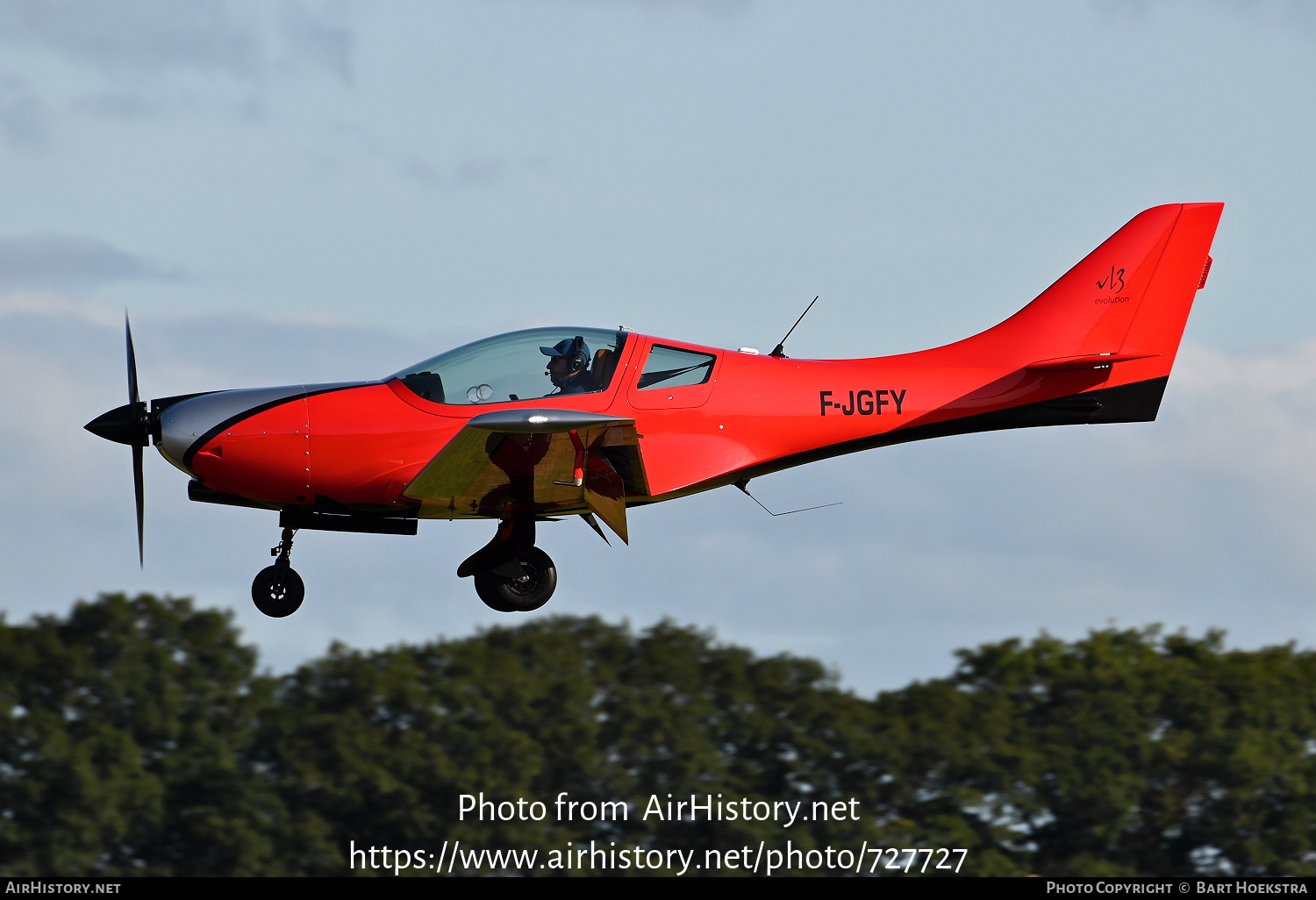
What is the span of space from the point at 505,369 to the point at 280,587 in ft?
9.52

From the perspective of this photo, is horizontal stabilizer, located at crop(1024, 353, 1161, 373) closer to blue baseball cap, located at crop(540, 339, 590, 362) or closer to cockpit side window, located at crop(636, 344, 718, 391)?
cockpit side window, located at crop(636, 344, 718, 391)

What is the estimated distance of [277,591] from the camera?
13.2 m

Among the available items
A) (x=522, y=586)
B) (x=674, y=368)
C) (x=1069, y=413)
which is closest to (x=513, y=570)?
(x=522, y=586)

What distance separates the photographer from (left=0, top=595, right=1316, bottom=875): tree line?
124ft

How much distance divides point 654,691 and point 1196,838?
15.2m

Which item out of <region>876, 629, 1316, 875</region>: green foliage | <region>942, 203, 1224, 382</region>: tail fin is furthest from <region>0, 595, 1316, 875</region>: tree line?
<region>942, 203, 1224, 382</region>: tail fin

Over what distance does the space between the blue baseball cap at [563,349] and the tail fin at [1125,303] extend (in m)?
3.82

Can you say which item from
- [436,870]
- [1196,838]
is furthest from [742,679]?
[1196,838]

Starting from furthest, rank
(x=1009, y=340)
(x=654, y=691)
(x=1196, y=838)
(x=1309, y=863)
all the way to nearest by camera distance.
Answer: (x=654, y=691) < (x=1196, y=838) < (x=1309, y=863) < (x=1009, y=340)

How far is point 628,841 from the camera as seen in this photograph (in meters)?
37.9

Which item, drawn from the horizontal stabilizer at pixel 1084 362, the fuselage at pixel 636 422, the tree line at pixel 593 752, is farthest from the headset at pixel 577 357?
the tree line at pixel 593 752

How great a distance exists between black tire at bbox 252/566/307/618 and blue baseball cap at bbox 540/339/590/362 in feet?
10.2

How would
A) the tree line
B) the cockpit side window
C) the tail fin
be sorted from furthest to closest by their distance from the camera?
the tree line, the tail fin, the cockpit side window

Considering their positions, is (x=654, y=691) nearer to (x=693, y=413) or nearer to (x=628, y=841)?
(x=628, y=841)
